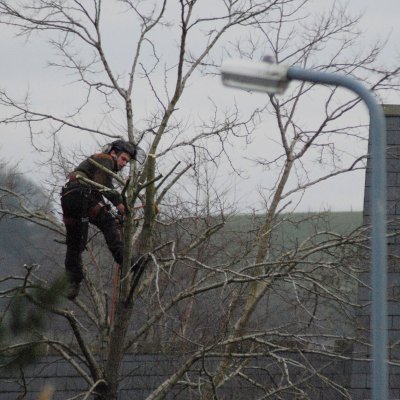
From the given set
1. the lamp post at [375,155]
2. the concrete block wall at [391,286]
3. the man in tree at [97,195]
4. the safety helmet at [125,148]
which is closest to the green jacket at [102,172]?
the man in tree at [97,195]

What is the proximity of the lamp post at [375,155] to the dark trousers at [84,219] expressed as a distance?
5.11 metres

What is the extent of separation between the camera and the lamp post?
571cm

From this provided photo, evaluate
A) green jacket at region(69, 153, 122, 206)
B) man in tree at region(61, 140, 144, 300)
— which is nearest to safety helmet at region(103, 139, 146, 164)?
man in tree at region(61, 140, 144, 300)

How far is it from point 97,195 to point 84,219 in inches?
10.5

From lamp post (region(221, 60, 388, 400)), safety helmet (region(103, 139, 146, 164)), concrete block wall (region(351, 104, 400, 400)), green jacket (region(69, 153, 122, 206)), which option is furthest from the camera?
concrete block wall (region(351, 104, 400, 400))

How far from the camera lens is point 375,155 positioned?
6023 millimetres

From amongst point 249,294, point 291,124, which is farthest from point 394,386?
point 291,124

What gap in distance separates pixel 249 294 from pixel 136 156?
2540 mm

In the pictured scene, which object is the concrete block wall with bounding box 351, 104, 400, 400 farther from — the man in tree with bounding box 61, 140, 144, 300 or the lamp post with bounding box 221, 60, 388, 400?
the lamp post with bounding box 221, 60, 388, 400

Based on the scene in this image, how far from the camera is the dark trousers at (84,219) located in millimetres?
10859

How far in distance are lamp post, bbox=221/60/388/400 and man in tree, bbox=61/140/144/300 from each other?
4.65 meters

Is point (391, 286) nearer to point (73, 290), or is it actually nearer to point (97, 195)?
point (73, 290)

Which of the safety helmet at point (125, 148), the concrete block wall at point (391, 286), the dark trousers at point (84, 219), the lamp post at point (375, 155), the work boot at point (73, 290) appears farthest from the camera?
the concrete block wall at point (391, 286)

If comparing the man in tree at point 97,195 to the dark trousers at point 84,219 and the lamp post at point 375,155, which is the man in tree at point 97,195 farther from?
the lamp post at point 375,155
